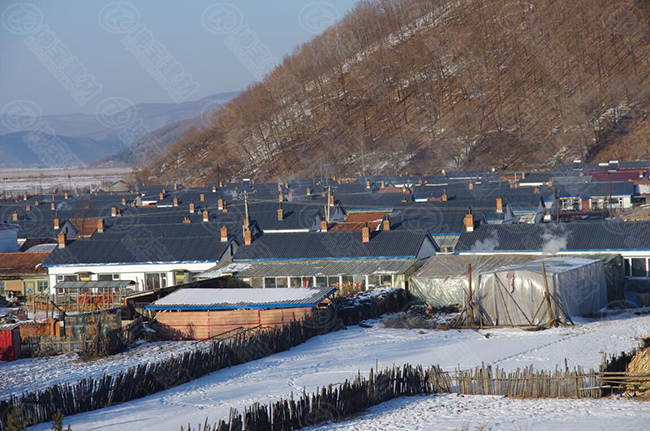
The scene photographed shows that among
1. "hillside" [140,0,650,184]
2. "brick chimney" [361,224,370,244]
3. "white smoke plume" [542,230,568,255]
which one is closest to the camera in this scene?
"white smoke plume" [542,230,568,255]

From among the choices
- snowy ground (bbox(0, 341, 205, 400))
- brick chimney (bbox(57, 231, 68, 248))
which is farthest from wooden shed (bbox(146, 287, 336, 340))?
brick chimney (bbox(57, 231, 68, 248))

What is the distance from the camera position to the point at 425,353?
2397 centimetres

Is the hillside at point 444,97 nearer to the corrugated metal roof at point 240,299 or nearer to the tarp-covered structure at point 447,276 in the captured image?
the tarp-covered structure at point 447,276

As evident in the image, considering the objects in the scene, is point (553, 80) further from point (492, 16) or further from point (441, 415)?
point (441, 415)

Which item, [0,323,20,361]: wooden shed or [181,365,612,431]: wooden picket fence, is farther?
[0,323,20,361]: wooden shed

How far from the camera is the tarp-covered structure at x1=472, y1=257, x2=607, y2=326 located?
89.9ft

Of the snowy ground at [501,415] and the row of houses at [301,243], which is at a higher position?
the row of houses at [301,243]

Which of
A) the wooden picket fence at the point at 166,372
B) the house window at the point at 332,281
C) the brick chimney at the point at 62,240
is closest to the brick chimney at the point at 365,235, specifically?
the house window at the point at 332,281

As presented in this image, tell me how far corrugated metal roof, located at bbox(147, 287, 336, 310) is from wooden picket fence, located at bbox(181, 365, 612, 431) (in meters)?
9.81

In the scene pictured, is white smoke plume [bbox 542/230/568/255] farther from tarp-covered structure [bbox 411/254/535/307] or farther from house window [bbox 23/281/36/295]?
house window [bbox 23/281/36/295]

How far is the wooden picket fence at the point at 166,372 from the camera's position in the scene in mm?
18609

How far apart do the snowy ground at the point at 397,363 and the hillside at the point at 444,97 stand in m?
72.3

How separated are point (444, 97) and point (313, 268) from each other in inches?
3412

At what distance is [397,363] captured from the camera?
75.0 feet
